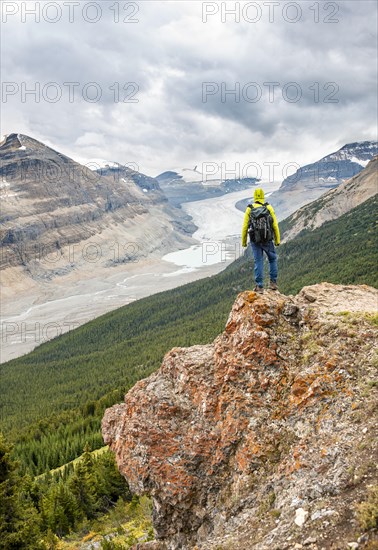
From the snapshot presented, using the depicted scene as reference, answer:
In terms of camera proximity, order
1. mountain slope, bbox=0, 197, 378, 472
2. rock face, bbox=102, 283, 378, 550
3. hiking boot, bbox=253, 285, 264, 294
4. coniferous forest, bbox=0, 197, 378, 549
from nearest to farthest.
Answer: rock face, bbox=102, 283, 378, 550, hiking boot, bbox=253, 285, 264, 294, coniferous forest, bbox=0, 197, 378, 549, mountain slope, bbox=0, 197, 378, 472

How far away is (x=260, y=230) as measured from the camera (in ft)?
54.1

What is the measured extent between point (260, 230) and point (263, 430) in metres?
7.95

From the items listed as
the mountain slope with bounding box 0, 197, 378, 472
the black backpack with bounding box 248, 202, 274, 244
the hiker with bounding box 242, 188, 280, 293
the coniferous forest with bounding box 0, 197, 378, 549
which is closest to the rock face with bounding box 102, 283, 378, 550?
the hiker with bounding box 242, 188, 280, 293

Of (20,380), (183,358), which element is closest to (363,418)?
(183,358)

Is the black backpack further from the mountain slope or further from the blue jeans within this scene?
the mountain slope

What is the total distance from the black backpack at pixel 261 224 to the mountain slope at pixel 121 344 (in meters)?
50.5

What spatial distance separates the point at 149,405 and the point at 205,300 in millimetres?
147793

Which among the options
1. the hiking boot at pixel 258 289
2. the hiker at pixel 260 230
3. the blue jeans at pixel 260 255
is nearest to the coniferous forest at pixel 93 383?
the hiking boot at pixel 258 289

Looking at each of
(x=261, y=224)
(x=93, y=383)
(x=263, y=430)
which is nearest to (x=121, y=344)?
(x=93, y=383)

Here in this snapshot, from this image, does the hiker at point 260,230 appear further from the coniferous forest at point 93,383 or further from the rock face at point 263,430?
the coniferous forest at point 93,383

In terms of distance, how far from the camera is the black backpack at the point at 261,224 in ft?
53.4

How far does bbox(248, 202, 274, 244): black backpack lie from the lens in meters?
16.3

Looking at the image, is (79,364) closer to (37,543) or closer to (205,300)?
(205,300)

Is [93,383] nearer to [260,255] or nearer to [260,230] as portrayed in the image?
[260,255]
